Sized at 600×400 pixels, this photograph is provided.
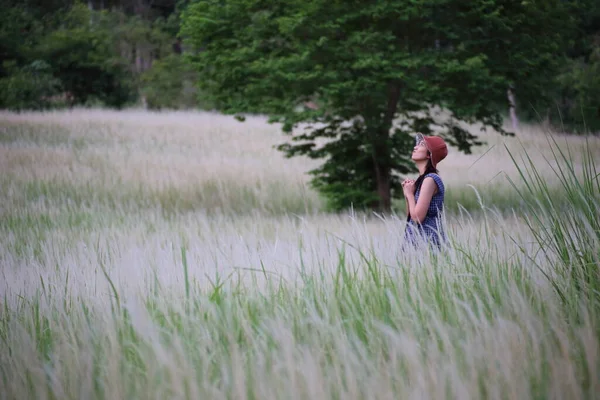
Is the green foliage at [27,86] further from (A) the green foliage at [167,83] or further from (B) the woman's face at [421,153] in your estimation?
(A) the green foliage at [167,83]

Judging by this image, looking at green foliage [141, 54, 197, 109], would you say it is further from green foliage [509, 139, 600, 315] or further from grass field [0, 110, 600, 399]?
green foliage [509, 139, 600, 315]

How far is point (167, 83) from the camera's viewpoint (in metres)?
32.5


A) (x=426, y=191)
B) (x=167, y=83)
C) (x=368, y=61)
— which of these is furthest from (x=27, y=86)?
(x=167, y=83)

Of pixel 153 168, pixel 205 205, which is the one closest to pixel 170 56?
pixel 153 168

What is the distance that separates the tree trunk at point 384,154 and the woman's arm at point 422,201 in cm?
470

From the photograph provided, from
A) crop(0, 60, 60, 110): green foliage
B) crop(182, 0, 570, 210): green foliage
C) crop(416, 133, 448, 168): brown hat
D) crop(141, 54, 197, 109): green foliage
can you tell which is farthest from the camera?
crop(141, 54, 197, 109): green foliage

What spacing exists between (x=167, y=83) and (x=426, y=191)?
1180 inches

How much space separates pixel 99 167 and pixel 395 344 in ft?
36.4

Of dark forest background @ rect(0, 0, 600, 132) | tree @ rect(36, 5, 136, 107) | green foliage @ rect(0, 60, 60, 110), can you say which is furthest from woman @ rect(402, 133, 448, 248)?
tree @ rect(36, 5, 136, 107)

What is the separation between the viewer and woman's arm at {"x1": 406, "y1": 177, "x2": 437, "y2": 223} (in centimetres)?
417

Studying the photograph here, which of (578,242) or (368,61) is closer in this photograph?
(578,242)

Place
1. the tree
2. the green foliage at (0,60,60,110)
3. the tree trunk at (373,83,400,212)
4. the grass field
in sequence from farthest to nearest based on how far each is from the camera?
the tree
the green foliage at (0,60,60,110)
the tree trunk at (373,83,400,212)
the grass field

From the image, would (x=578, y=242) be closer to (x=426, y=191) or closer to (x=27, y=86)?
(x=426, y=191)

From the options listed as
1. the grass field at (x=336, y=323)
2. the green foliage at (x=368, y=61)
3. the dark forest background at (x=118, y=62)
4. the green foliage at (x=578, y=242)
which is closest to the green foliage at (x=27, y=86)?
the dark forest background at (x=118, y=62)
